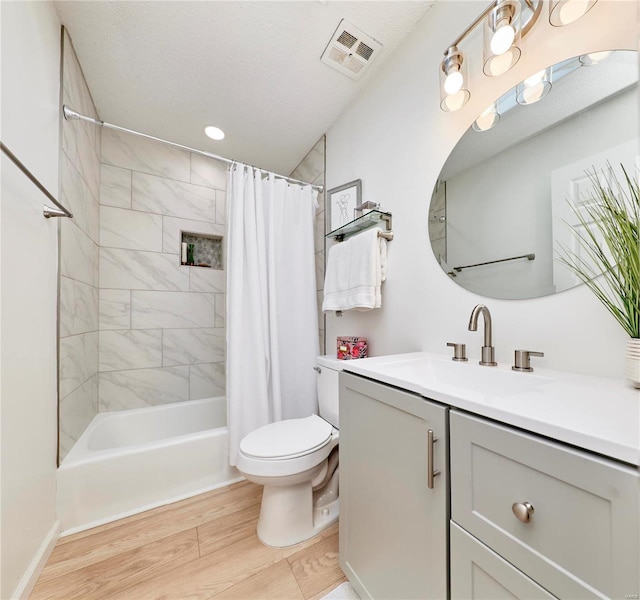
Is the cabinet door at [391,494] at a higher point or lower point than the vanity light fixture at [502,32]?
lower

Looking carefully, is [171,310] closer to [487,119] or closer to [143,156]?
[143,156]

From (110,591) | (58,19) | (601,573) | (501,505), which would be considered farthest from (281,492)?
(58,19)

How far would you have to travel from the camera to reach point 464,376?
94 centimetres

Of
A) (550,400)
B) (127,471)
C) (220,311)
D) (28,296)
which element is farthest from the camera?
(220,311)

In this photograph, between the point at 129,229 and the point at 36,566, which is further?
the point at 129,229

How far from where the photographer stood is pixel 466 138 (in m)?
1.10

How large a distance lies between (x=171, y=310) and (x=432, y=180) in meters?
2.06

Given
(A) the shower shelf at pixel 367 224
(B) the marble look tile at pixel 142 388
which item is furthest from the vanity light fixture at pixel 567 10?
(B) the marble look tile at pixel 142 388

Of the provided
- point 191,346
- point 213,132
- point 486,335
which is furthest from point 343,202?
point 191,346

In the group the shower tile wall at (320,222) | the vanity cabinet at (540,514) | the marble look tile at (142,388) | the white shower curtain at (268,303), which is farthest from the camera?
the shower tile wall at (320,222)

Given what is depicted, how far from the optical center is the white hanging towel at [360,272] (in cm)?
137

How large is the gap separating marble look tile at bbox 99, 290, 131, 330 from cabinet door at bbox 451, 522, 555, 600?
2.28 metres

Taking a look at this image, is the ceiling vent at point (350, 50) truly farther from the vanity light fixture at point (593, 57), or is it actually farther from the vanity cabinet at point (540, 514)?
the vanity cabinet at point (540, 514)

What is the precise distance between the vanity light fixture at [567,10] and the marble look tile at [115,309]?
259 centimetres
